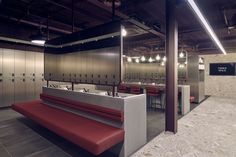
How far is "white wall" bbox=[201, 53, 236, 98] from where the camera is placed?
11.2 m

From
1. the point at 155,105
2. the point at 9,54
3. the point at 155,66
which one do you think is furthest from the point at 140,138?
the point at 155,66

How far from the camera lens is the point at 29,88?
767cm

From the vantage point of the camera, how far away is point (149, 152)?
10.7ft

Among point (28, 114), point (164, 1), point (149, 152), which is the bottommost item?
point (149, 152)

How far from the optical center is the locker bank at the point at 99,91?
3.20 m

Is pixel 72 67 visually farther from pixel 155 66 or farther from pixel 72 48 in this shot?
pixel 155 66

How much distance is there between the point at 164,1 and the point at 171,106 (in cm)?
270

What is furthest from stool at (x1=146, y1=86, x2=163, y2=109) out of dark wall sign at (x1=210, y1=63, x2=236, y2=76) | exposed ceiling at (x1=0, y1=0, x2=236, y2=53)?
dark wall sign at (x1=210, y1=63, x2=236, y2=76)

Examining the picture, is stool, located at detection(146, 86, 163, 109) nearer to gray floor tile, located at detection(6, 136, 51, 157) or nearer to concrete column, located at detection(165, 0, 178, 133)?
concrete column, located at detection(165, 0, 178, 133)

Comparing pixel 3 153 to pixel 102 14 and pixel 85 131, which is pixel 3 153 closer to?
pixel 85 131

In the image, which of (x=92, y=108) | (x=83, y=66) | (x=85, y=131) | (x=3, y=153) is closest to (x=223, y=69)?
(x=83, y=66)

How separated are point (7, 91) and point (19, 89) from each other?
47 centimetres

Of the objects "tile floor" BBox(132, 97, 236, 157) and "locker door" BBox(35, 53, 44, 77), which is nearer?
"tile floor" BBox(132, 97, 236, 157)

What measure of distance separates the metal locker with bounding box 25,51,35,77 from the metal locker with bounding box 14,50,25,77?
13 cm
